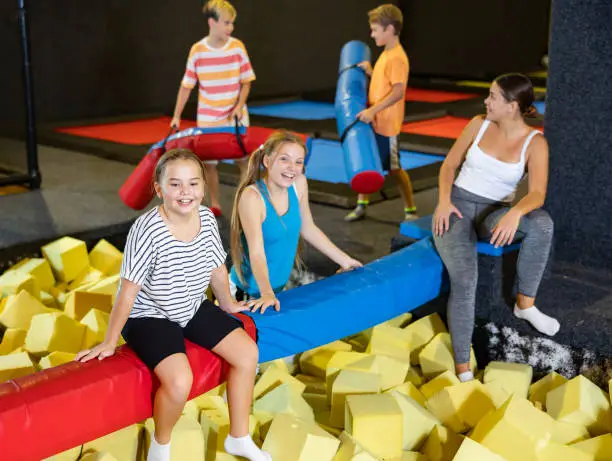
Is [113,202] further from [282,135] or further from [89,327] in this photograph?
[282,135]

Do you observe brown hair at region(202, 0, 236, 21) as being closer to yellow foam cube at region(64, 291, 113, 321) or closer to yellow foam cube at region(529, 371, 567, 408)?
yellow foam cube at region(64, 291, 113, 321)

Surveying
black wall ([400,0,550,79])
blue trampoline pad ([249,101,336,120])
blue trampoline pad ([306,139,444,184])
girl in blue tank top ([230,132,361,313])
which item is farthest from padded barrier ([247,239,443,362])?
black wall ([400,0,550,79])

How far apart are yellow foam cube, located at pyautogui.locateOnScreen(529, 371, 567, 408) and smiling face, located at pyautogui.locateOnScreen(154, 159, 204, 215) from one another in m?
1.44

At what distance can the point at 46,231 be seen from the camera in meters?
4.09

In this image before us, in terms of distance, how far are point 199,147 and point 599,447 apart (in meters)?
2.33

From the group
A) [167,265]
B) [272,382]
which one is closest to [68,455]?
[167,265]

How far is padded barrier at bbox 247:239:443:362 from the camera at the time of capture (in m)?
2.63

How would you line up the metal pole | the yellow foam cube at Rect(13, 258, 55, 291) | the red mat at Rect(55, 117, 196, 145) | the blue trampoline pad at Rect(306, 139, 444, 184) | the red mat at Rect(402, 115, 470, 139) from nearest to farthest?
1. the yellow foam cube at Rect(13, 258, 55, 291)
2. the metal pole
3. the blue trampoline pad at Rect(306, 139, 444, 184)
4. the red mat at Rect(55, 117, 196, 145)
5. the red mat at Rect(402, 115, 470, 139)

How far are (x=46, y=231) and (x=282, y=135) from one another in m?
1.87

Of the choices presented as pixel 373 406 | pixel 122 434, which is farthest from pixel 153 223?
pixel 373 406

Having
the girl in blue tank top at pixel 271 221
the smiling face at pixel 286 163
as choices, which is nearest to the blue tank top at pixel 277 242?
the girl in blue tank top at pixel 271 221

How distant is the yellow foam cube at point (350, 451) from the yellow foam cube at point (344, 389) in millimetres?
275

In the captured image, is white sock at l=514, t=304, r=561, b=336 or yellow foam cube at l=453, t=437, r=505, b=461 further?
white sock at l=514, t=304, r=561, b=336

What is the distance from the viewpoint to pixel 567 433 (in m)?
2.60
